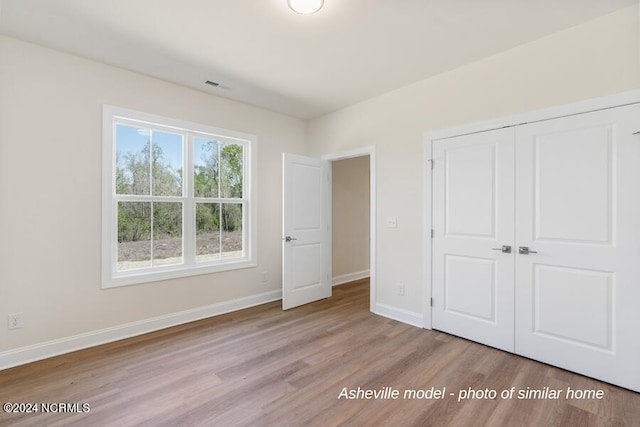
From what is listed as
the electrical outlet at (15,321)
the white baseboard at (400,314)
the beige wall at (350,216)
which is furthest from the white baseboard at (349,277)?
the electrical outlet at (15,321)

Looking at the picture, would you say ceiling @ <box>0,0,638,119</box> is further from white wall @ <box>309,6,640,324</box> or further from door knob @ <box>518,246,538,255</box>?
door knob @ <box>518,246,538,255</box>

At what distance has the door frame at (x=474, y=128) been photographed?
84.5 inches

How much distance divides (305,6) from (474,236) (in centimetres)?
248

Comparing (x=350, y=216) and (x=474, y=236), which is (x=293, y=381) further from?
(x=350, y=216)

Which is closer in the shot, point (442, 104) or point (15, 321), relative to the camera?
point (15, 321)

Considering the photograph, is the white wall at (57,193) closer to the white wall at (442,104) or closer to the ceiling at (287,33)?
the ceiling at (287,33)

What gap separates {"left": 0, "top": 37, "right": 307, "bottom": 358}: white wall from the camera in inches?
96.2

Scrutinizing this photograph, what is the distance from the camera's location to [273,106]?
160 inches

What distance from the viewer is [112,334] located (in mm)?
2883

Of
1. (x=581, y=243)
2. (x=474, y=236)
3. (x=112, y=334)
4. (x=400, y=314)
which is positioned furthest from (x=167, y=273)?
(x=581, y=243)

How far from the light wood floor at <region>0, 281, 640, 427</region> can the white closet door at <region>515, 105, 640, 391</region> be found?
0.78 ft

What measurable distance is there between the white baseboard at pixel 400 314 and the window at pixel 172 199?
71.4 inches

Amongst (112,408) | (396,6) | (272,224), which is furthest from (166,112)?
(112,408)

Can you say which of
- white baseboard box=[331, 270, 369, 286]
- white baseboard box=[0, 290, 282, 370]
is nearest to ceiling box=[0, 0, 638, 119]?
white baseboard box=[0, 290, 282, 370]
